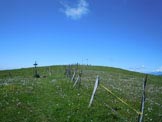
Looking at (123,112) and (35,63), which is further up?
(35,63)

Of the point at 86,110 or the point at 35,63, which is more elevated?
the point at 35,63

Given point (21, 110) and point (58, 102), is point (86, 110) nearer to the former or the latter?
point (58, 102)

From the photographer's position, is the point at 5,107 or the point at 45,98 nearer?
the point at 5,107

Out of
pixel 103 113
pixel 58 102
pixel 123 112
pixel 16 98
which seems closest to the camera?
pixel 103 113

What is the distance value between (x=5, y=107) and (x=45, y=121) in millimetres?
5484

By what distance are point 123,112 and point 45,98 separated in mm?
9056

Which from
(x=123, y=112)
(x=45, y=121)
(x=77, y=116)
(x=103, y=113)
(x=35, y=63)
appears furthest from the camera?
(x=35, y=63)

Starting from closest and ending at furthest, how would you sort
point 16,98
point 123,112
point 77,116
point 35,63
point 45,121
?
point 45,121 < point 77,116 < point 123,112 < point 16,98 < point 35,63

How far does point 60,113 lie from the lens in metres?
18.0

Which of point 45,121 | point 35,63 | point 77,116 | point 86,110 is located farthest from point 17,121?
point 35,63

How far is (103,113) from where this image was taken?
18.6 metres

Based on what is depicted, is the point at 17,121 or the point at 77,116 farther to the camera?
the point at 77,116

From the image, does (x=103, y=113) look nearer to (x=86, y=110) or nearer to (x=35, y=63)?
(x=86, y=110)

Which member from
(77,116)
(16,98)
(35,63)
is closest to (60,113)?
(77,116)
